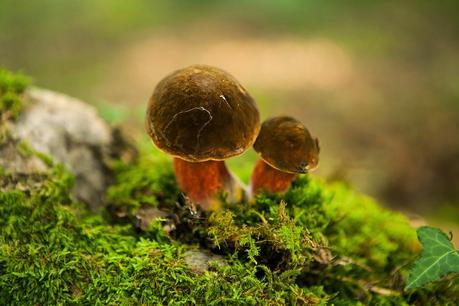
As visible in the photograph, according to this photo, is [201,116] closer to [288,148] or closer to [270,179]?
[288,148]

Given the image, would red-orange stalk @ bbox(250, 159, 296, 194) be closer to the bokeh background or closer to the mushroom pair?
the mushroom pair

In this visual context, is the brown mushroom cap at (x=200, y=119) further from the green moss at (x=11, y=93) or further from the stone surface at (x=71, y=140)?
the green moss at (x=11, y=93)

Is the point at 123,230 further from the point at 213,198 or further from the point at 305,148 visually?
the point at 305,148

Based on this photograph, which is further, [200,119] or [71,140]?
[71,140]

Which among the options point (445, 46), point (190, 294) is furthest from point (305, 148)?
point (445, 46)

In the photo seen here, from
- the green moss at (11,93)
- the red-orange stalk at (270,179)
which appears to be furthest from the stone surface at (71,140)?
the red-orange stalk at (270,179)

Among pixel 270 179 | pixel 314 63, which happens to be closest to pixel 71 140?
pixel 270 179

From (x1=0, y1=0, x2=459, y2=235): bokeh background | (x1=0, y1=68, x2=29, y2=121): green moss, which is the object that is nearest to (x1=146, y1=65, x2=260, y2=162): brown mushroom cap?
(x1=0, y1=68, x2=29, y2=121): green moss
